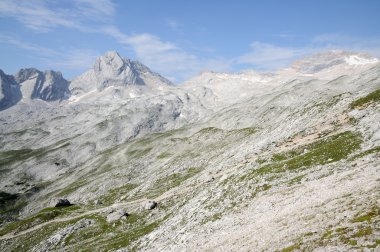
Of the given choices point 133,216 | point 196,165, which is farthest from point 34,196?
point 133,216

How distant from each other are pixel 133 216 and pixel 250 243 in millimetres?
43175

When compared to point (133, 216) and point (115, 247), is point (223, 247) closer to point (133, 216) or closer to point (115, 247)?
point (115, 247)

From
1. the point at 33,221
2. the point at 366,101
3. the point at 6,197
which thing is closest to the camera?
the point at 366,101

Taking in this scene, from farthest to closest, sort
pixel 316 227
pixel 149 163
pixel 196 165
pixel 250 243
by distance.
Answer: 1. pixel 149 163
2. pixel 196 165
3. pixel 250 243
4. pixel 316 227

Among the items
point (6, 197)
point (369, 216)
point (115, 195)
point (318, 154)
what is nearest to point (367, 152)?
point (318, 154)

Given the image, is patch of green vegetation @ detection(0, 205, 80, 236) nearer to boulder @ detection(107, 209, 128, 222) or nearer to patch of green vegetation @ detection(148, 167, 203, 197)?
patch of green vegetation @ detection(148, 167, 203, 197)

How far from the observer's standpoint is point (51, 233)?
76.2 m

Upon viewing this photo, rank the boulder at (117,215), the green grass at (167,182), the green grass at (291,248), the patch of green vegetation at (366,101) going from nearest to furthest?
the green grass at (291,248)
the patch of green vegetation at (366,101)
the boulder at (117,215)
the green grass at (167,182)

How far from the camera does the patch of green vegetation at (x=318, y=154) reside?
175ft

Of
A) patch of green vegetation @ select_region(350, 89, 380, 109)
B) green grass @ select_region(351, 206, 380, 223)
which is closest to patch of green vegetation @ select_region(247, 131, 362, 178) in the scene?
patch of green vegetation @ select_region(350, 89, 380, 109)

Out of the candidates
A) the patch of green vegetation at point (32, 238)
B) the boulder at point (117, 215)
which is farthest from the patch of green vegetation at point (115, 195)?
the boulder at point (117, 215)

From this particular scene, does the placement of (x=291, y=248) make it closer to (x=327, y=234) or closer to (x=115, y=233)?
(x=327, y=234)

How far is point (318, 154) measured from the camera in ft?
185

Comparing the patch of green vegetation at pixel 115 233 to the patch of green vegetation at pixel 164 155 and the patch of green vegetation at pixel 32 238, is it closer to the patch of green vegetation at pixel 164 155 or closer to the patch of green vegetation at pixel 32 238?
the patch of green vegetation at pixel 32 238
